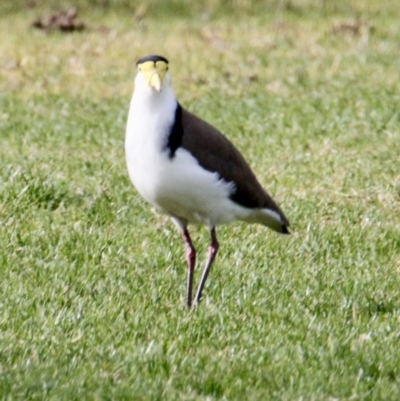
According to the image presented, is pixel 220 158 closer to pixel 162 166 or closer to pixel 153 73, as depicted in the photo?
pixel 162 166

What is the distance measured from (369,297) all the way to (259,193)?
831 millimetres

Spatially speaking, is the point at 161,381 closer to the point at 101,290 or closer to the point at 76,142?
the point at 101,290

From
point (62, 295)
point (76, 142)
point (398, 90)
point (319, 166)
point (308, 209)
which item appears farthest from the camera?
point (398, 90)

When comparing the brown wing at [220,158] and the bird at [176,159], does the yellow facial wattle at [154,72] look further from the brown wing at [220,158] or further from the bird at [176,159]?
the brown wing at [220,158]

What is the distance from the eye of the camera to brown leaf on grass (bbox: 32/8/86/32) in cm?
1481

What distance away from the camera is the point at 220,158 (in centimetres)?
609

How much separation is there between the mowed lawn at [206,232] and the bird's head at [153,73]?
1.15 m

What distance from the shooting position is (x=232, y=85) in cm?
1236

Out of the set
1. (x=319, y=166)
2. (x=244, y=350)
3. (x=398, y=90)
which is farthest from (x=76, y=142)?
(x=244, y=350)

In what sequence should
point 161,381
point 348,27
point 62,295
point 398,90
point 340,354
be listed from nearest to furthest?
point 161,381 < point 340,354 < point 62,295 < point 398,90 < point 348,27

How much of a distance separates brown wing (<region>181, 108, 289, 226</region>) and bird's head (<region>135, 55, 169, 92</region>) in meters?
0.26

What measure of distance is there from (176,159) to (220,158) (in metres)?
0.40

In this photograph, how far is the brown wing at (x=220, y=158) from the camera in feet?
19.5

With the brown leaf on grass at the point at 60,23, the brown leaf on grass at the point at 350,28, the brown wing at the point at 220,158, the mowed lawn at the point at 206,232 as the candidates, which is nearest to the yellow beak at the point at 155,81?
the brown wing at the point at 220,158
